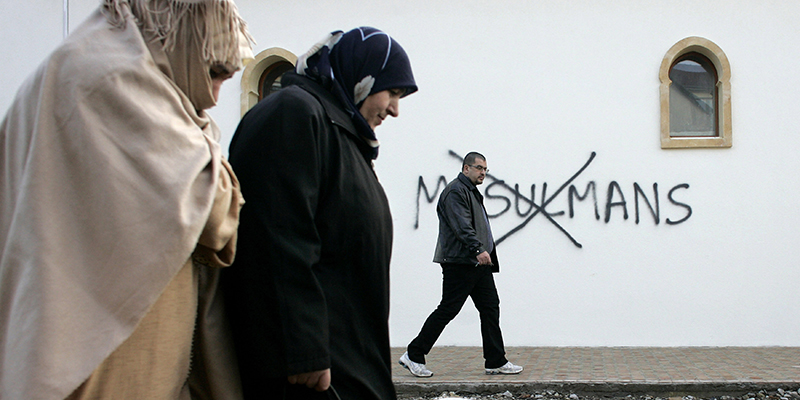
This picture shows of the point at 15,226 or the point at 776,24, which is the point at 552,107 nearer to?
the point at 776,24

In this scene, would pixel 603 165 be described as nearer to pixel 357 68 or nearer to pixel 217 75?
pixel 357 68

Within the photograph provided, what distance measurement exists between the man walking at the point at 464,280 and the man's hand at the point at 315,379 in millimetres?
4069

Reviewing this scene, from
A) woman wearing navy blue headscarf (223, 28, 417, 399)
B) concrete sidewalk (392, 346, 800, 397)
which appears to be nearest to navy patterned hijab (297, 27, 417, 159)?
woman wearing navy blue headscarf (223, 28, 417, 399)

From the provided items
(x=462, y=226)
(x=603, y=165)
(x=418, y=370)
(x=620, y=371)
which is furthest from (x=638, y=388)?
(x=603, y=165)

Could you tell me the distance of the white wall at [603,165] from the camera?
25.1 ft

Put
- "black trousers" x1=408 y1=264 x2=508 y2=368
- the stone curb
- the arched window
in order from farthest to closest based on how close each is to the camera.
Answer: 1. the arched window
2. "black trousers" x1=408 y1=264 x2=508 y2=368
3. the stone curb

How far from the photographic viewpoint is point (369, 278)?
6.02ft

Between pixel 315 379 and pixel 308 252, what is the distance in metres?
0.29

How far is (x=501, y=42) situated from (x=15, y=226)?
7116mm

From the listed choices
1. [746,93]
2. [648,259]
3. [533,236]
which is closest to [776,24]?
[746,93]

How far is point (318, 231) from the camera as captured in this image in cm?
177

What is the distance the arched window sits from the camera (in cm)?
775

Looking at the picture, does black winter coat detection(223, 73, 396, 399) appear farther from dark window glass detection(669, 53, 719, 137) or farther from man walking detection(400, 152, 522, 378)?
dark window glass detection(669, 53, 719, 137)

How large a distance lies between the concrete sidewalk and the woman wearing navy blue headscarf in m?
3.76
